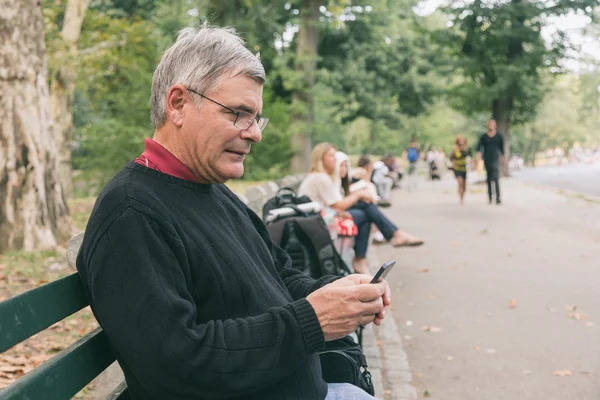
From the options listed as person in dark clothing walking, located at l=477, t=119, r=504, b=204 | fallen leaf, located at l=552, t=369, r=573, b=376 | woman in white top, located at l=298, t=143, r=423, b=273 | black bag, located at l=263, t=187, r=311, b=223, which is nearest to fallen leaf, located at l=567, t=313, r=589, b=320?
fallen leaf, located at l=552, t=369, r=573, b=376

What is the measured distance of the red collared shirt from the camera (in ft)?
7.30

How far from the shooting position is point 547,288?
8289mm

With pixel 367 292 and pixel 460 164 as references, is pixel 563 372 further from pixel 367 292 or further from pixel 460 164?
pixel 460 164

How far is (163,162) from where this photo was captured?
2.23m

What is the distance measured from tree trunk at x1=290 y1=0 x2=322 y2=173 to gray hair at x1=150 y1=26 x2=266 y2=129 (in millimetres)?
21599

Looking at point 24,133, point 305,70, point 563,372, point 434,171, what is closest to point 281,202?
point 563,372

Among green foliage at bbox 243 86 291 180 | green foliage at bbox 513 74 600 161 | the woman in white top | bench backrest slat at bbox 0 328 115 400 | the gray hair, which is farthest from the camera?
green foliage at bbox 513 74 600 161

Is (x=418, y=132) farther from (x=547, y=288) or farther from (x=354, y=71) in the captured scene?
(x=547, y=288)

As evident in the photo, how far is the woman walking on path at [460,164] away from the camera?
64.5 ft

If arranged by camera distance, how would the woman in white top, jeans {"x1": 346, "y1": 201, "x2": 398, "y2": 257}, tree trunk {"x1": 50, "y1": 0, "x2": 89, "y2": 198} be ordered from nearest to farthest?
1. the woman in white top
2. jeans {"x1": 346, "y1": 201, "x2": 398, "y2": 257}
3. tree trunk {"x1": 50, "y1": 0, "x2": 89, "y2": 198}

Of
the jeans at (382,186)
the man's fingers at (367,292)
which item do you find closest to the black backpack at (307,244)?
the man's fingers at (367,292)

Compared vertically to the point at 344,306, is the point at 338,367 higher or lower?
lower

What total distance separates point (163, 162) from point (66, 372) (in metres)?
0.66

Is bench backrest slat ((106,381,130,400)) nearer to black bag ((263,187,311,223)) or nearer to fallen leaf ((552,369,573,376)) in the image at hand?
black bag ((263,187,311,223))
